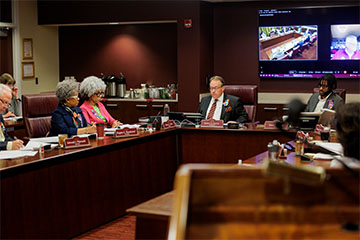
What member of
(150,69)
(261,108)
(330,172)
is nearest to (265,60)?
(261,108)

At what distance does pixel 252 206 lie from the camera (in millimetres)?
1109

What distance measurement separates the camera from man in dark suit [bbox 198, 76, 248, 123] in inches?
235

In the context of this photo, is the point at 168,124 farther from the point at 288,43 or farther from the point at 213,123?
the point at 288,43

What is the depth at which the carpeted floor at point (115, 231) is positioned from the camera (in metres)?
4.07

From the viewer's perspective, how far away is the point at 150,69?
28.7ft

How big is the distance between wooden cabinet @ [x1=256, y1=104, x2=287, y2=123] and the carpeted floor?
389 centimetres

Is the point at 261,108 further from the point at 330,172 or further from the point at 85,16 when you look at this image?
the point at 330,172

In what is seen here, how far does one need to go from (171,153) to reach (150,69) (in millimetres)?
3569

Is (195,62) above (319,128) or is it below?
above

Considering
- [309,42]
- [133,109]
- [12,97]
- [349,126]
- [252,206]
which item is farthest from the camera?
[133,109]

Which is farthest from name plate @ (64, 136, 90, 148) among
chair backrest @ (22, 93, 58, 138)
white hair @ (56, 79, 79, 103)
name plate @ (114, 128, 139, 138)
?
chair backrest @ (22, 93, 58, 138)

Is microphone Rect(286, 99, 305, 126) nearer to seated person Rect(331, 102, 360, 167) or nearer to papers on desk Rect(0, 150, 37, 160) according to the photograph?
seated person Rect(331, 102, 360, 167)

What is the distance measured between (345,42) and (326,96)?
167 centimetres

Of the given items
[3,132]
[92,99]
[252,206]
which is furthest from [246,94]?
[252,206]
